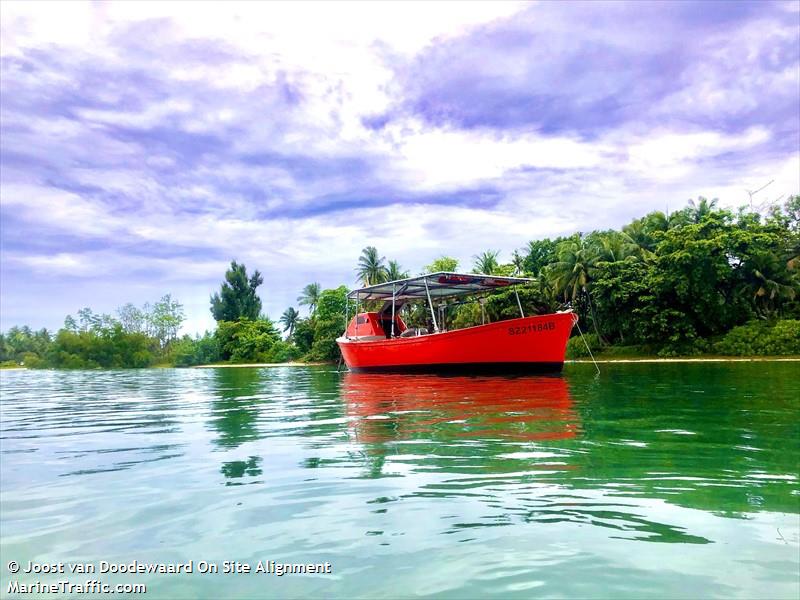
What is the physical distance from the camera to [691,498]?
11.6 feet

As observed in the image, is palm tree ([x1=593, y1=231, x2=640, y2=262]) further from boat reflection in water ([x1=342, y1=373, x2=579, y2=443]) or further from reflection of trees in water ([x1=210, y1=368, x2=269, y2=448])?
reflection of trees in water ([x1=210, y1=368, x2=269, y2=448])

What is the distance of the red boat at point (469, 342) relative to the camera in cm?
1689

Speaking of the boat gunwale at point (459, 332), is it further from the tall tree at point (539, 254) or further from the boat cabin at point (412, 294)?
the tall tree at point (539, 254)

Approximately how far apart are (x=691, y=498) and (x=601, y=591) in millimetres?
1614

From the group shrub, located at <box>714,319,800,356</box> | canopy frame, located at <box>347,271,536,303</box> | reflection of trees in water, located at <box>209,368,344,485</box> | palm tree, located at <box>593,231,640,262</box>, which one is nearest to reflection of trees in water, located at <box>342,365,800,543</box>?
reflection of trees in water, located at <box>209,368,344,485</box>

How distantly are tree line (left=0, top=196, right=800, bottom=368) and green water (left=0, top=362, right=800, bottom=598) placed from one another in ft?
71.1

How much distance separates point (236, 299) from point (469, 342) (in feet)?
225

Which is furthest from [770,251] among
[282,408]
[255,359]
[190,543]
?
[255,359]

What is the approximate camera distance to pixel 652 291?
3744 cm

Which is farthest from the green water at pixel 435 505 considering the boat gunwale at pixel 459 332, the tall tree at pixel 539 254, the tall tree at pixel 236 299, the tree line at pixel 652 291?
the tall tree at pixel 236 299

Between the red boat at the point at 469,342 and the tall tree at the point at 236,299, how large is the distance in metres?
60.9

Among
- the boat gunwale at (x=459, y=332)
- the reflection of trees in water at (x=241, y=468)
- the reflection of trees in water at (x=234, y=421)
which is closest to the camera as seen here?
the reflection of trees in water at (x=241, y=468)

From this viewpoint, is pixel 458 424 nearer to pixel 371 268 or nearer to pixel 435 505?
pixel 435 505

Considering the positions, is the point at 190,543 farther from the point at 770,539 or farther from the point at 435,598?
the point at 770,539
